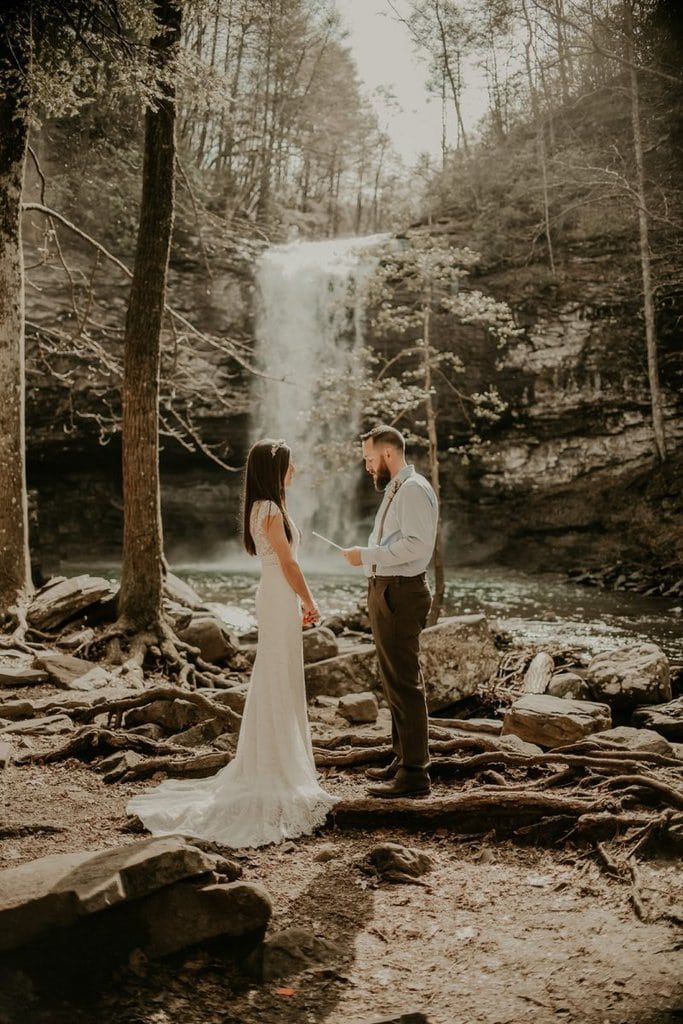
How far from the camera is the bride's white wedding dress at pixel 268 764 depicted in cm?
398

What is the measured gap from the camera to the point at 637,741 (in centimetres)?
503

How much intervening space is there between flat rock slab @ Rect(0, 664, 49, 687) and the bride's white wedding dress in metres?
2.93

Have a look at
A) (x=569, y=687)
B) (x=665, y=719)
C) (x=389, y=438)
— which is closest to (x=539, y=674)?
(x=569, y=687)

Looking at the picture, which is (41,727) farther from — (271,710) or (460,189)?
(460,189)

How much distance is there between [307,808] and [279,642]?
35.4 inches

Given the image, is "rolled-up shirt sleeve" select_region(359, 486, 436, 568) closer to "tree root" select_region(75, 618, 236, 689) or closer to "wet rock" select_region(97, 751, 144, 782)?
"wet rock" select_region(97, 751, 144, 782)

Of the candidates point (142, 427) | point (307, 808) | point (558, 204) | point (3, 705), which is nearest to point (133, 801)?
point (307, 808)

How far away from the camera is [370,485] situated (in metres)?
21.9

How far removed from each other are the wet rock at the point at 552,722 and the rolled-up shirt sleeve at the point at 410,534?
229cm

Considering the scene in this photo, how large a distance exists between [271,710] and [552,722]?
262cm

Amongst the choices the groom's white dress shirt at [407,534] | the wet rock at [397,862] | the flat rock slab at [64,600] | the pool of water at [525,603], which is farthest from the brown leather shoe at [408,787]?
the pool of water at [525,603]

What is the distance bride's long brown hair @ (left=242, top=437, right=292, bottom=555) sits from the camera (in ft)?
13.9

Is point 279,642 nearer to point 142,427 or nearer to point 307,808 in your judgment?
point 307,808

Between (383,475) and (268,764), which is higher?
(383,475)
